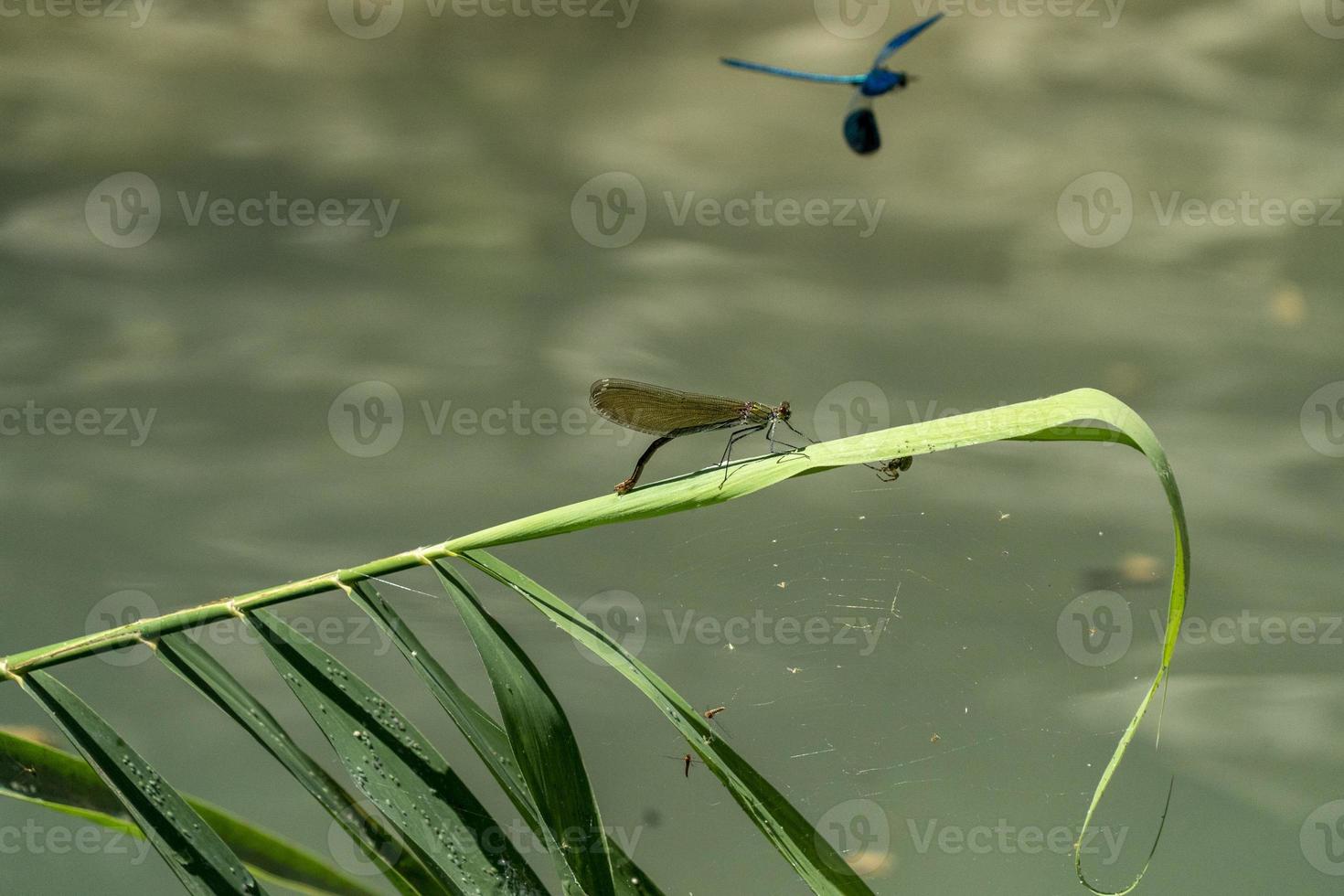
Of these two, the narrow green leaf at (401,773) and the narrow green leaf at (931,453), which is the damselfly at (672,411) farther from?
the narrow green leaf at (401,773)

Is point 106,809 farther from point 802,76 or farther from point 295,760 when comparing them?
point 802,76

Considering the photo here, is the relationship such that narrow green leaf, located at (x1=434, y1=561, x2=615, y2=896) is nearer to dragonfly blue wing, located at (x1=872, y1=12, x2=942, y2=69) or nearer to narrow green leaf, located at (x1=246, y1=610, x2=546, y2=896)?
narrow green leaf, located at (x1=246, y1=610, x2=546, y2=896)

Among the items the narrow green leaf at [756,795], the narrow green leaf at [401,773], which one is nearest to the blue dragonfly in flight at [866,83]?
the narrow green leaf at [756,795]

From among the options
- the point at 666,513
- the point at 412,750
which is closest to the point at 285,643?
the point at 412,750

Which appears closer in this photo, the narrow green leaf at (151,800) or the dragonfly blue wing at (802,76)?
the dragonfly blue wing at (802,76)

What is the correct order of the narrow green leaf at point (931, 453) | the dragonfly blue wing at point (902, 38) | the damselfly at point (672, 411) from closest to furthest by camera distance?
the dragonfly blue wing at point (902, 38), the narrow green leaf at point (931, 453), the damselfly at point (672, 411)

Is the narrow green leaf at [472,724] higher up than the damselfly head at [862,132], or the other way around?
the damselfly head at [862,132]

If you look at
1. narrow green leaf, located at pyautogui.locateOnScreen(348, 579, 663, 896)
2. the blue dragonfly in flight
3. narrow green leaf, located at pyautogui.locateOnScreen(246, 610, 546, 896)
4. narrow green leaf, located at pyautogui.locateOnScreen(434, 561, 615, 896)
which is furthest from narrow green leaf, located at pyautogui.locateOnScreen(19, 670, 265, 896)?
the blue dragonfly in flight
